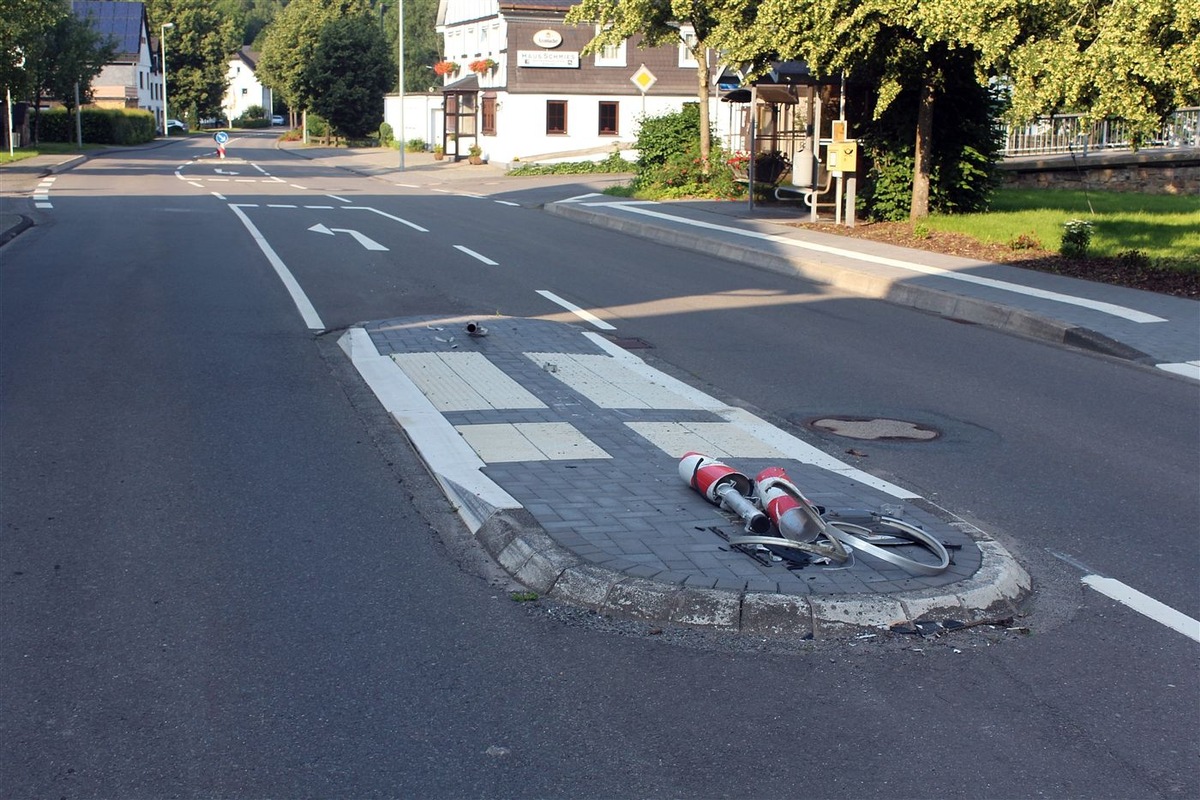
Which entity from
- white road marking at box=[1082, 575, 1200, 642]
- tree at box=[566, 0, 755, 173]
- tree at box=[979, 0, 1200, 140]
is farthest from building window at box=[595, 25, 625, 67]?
white road marking at box=[1082, 575, 1200, 642]

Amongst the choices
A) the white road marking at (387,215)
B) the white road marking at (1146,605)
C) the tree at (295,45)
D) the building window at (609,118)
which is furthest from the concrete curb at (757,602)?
the tree at (295,45)

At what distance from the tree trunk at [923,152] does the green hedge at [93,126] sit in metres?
51.8

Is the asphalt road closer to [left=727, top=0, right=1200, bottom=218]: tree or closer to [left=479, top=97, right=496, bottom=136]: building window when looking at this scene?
[left=727, top=0, right=1200, bottom=218]: tree

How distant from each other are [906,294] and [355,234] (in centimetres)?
977

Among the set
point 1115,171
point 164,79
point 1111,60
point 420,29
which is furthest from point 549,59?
point 420,29

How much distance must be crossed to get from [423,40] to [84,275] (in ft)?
396

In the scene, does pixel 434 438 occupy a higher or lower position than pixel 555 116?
lower

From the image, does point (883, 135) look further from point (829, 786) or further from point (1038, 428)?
point (829, 786)

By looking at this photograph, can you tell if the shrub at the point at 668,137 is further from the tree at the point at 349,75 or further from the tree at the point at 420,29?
the tree at the point at 420,29

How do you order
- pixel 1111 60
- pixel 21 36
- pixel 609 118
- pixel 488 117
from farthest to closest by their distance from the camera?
1. pixel 488 117
2. pixel 609 118
3. pixel 21 36
4. pixel 1111 60

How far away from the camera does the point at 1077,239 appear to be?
1770 cm

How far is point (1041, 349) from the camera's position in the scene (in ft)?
40.9

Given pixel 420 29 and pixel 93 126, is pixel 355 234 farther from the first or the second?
pixel 420 29

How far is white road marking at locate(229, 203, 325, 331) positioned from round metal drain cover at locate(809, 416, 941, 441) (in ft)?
17.5
